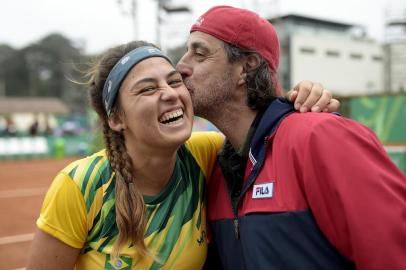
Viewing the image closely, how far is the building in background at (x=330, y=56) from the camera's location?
162 feet

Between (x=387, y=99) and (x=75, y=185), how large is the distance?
17.6 m

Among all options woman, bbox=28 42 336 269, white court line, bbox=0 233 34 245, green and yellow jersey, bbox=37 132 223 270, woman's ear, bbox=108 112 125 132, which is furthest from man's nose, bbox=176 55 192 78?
white court line, bbox=0 233 34 245

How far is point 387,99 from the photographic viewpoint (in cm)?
1797

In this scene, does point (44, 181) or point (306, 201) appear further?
point (44, 181)

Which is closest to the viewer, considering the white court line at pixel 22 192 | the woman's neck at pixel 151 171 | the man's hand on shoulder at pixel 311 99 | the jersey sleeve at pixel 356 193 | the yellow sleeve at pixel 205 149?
the jersey sleeve at pixel 356 193

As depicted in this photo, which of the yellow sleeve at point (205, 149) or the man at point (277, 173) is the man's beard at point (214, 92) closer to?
the man at point (277, 173)

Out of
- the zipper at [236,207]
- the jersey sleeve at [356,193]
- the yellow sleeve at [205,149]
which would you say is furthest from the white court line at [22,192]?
the jersey sleeve at [356,193]

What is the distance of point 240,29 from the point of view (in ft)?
8.91

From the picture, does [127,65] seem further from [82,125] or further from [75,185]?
[82,125]

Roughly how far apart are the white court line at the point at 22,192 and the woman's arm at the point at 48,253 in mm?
11732

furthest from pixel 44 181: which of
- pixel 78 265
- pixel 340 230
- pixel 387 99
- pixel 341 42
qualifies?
pixel 341 42

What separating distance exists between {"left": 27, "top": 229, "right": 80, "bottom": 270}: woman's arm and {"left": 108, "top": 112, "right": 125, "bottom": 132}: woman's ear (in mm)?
720

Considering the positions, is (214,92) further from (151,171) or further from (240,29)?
(151,171)

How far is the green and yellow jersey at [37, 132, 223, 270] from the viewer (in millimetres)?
2340
